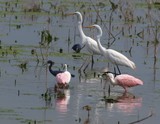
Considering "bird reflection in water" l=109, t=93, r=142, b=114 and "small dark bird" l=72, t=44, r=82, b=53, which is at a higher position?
"small dark bird" l=72, t=44, r=82, b=53

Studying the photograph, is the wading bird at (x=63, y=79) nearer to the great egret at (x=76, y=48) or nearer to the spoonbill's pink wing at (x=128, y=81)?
the spoonbill's pink wing at (x=128, y=81)

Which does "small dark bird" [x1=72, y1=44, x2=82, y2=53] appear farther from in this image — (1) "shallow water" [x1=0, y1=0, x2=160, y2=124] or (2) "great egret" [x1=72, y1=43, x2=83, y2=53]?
(1) "shallow water" [x1=0, y1=0, x2=160, y2=124]

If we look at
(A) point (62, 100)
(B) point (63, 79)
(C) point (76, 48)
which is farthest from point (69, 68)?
(A) point (62, 100)

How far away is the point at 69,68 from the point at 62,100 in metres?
3.20

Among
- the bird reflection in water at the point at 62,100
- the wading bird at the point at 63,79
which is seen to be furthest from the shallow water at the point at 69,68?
the wading bird at the point at 63,79

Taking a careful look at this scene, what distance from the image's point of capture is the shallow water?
37.4 feet

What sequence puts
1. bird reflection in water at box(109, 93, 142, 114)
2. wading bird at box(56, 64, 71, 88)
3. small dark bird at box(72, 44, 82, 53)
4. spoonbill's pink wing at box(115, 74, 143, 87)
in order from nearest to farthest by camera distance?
1. bird reflection in water at box(109, 93, 142, 114)
2. wading bird at box(56, 64, 71, 88)
3. spoonbill's pink wing at box(115, 74, 143, 87)
4. small dark bird at box(72, 44, 82, 53)

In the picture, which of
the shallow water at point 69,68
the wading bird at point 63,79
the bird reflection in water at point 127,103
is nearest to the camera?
the shallow water at point 69,68

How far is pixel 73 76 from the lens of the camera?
1453 cm

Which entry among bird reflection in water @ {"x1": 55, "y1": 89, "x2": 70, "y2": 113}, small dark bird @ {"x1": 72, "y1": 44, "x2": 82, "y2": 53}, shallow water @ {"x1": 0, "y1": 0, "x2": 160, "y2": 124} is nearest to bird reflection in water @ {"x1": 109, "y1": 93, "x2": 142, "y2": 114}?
shallow water @ {"x1": 0, "y1": 0, "x2": 160, "y2": 124}

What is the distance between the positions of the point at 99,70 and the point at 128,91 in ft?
7.48

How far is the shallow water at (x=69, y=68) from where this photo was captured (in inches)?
449

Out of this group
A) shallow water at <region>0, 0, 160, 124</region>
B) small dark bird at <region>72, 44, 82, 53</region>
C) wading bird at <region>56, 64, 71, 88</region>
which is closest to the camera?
Answer: shallow water at <region>0, 0, 160, 124</region>

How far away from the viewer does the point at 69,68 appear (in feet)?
51.3
